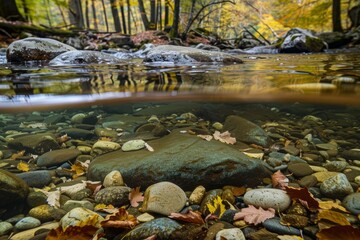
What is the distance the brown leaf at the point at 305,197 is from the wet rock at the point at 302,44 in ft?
35.8

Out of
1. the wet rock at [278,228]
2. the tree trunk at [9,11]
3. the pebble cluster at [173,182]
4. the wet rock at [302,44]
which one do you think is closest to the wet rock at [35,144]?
the pebble cluster at [173,182]

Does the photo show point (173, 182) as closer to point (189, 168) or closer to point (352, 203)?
point (189, 168)

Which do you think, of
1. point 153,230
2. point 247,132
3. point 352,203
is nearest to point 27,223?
point 153,230

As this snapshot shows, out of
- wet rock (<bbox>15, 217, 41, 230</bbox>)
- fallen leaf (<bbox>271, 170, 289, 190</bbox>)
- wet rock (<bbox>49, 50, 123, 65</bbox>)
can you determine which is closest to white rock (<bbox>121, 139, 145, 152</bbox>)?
wet rock (<bbox>15, 217, 41, 230</bbox>)

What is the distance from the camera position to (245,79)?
4.36 metres

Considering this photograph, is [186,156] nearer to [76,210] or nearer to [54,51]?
[76,210]

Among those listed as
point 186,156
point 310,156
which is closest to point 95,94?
point 186,156

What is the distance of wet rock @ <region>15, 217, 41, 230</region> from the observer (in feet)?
5.93

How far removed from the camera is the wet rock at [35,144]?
3.32m

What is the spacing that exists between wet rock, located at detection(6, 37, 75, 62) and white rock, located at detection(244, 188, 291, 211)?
23.0ft

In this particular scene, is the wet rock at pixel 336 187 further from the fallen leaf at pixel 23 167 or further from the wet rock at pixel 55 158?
the fallen leaf at pixel 23 167

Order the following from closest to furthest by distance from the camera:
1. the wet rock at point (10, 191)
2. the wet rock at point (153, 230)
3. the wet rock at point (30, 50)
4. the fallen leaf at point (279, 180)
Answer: the wet rock at point (153, 230) → the wet rock at point (10, 191) → the fallen leaf at point (279, 180) → the wet rock at point (30, 50)

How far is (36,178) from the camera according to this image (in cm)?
249

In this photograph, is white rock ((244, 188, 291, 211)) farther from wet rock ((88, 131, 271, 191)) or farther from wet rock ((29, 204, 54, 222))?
wet rock ((29, 204, 54, 222))
